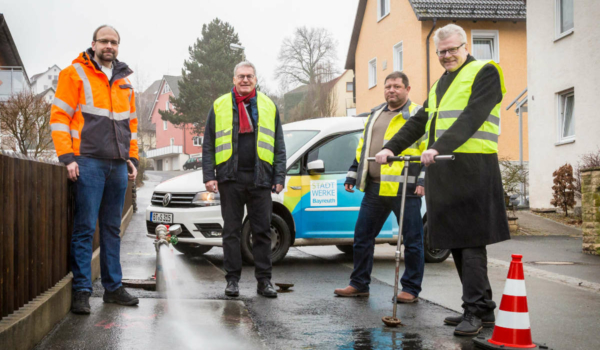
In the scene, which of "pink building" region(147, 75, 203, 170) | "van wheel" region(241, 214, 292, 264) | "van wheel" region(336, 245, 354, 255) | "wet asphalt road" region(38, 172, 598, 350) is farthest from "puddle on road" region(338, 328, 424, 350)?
"pink building" region(147, 75, 203, 170)

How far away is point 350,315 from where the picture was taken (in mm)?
5301

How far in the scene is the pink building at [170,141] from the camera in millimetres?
72750

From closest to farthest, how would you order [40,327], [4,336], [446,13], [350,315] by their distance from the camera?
1. [4,336]
2. [40,327]
3. [350,315]
4. [446,13]

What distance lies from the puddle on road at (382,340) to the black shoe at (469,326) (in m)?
0.29

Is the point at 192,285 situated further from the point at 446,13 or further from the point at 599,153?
the point at 446,13

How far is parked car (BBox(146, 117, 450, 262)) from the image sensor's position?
8109 millimetres

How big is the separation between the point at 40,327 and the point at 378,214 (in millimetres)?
3115

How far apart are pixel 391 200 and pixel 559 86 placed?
43.1ft

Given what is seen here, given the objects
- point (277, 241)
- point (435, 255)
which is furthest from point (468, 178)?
point (435, 255)

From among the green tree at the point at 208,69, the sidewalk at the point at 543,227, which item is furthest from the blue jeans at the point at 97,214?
the green tree at the point at 208,69

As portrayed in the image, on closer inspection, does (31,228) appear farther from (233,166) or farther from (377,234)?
(377,234)

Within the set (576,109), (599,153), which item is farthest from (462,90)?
(576,109)

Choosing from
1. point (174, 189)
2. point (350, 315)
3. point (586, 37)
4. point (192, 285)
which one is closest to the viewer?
point (350, 315)

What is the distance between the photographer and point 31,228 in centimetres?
430
